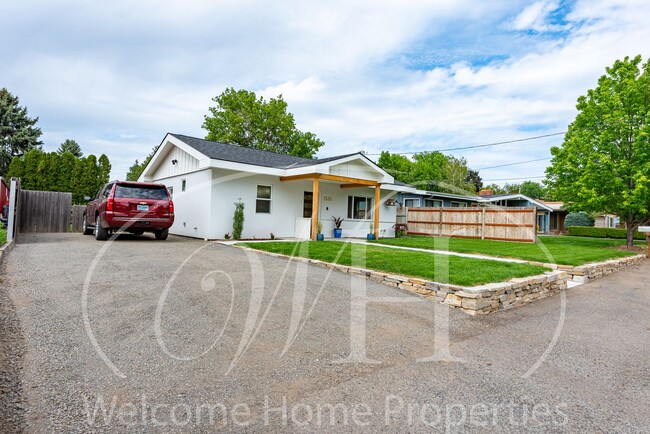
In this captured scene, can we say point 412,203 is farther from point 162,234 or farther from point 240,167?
point 162,234

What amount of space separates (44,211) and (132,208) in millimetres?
6966

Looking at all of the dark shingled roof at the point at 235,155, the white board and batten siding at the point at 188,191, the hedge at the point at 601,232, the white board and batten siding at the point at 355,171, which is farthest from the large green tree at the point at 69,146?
the hedge at the point at 601,232

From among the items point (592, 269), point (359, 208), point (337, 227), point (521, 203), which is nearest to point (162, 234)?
point (337, 227)

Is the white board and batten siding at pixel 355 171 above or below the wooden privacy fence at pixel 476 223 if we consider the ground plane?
above

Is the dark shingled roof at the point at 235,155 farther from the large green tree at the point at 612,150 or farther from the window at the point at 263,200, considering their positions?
the large green tree at the point at 612,150

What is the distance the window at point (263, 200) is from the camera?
13869 mm

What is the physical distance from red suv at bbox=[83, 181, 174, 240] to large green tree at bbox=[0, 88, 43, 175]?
2992cm

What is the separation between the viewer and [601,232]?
29.0 metres

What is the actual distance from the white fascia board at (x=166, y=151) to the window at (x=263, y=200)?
256 centimetres

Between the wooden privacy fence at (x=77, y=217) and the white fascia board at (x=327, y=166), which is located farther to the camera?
the wooden privacy fence at (x=77, y=217)

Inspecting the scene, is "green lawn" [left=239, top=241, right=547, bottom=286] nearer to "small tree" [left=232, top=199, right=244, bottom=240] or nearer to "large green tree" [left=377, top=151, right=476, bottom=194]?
"small tree" [left=232, top=199, right=244, bottom=240]

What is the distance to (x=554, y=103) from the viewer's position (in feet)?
67.7

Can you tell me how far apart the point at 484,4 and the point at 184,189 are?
12296 mm

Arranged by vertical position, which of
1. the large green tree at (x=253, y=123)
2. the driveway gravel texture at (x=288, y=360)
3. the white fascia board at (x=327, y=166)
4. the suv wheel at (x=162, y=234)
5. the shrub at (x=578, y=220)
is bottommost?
the driveway gravel texture at (x=288, y=360)
